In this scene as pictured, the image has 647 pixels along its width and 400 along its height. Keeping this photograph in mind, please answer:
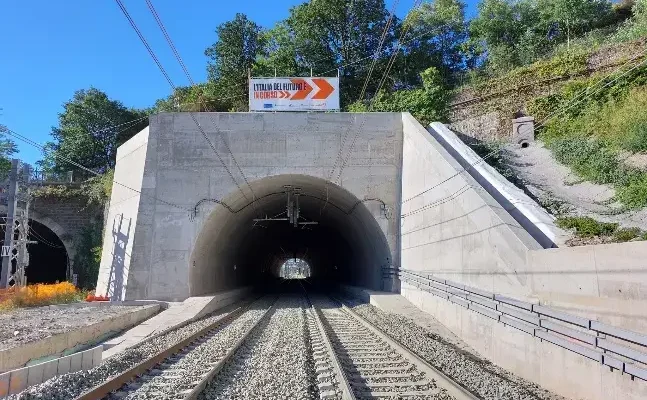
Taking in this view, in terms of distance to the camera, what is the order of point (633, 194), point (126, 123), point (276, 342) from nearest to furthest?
1. point (276, 342)
2. point (633, 194)
3. point (126, 123)

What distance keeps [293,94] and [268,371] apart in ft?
44.2

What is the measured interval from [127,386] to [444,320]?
7188mm

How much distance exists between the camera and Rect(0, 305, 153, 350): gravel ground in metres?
9.59

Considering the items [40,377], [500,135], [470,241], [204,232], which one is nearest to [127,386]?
[40,377]

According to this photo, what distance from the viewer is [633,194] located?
12625 millimetres

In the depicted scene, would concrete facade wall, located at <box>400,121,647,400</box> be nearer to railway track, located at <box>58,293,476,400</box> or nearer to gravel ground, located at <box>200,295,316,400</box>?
railway track, located at <box>58,293,476,400</box>

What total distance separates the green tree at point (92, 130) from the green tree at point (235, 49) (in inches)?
279

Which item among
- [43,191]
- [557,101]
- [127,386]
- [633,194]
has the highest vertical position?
[557,101]

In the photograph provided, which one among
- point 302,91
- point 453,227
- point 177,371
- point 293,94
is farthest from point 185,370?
point 302,91

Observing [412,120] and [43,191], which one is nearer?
[412,120]

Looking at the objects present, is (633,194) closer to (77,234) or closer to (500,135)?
(500,135)

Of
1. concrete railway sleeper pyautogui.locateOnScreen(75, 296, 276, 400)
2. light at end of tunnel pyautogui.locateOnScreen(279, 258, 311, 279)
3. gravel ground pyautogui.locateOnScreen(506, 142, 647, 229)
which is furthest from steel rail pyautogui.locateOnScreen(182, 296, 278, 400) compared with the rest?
light at end of tunnel pyautogui.locateOnScreen(279, 258, 311, 279)

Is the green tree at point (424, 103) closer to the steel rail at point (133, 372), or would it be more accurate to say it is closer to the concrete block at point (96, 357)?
the steel rail at point (133, 372)

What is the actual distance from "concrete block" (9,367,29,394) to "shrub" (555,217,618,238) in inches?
320
